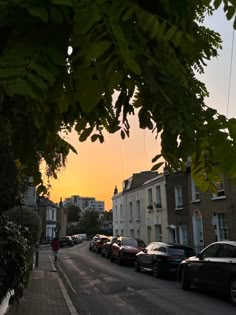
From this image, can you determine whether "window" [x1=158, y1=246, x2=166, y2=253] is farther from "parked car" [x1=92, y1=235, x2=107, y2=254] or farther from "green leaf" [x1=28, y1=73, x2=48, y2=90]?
"parked car" [x1=92, y1=235, x2=107, y2=254]

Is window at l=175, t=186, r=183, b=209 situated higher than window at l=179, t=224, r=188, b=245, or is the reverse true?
window at l=175, t=186, r=183, b=209

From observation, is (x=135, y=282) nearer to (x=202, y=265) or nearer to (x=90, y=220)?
(x=202, y=265)

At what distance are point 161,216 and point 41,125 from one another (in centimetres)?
3684

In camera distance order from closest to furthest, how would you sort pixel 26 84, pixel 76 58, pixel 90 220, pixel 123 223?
pixel 26 84 < pixel 76 58 < pixel 123 223 < pixel 90 220

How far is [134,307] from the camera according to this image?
12688 mm

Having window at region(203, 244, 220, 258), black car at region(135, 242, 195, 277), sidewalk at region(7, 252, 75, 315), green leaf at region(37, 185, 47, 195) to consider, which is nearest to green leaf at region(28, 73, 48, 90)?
green leaf at region(37, 185, 47, 195)

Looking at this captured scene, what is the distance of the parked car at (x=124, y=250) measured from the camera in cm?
2975

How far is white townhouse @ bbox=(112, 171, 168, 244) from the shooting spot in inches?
1553

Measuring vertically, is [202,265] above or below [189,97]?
below

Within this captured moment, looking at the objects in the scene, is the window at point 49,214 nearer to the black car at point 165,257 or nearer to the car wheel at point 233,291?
the black car at point 165,257

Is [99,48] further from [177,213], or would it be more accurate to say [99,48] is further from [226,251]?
[177,213]

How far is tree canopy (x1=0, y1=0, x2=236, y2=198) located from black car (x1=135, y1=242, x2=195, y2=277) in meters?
18.9

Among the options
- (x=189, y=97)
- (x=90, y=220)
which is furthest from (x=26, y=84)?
(x=90, y=220)

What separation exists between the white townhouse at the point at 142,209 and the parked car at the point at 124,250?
16.9ft
